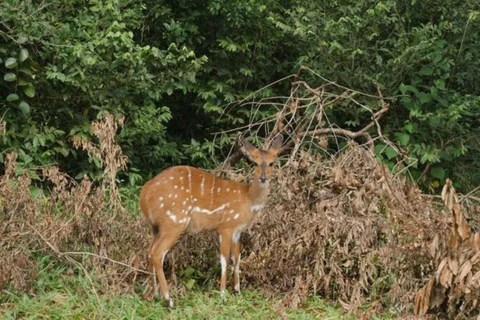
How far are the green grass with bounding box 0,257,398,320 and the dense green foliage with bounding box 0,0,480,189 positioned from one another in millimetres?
2015

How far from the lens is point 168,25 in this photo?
9883 mm

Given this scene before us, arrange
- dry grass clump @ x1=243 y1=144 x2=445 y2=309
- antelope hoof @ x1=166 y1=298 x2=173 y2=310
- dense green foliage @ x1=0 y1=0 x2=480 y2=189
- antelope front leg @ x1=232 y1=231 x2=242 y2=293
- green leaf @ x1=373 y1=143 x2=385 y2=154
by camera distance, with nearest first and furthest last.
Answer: antelope hoof @ x1=166 y1=298 x2=173 y2=310
dry grass clump @ x1=243 y1=144 x2=445 y2=309
antelope front leg @ x1=232 y1=231 x2=242 y2=293
dense green foliage @ x1=0 y1=0 x2=480 y2=189
green leaf @ x1=373 y1=143 x2=385 y2=154

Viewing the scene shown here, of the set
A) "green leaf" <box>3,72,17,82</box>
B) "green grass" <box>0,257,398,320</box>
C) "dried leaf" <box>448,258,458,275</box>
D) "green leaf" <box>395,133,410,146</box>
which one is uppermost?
"green leaf" <box>3,72,17,82</box>

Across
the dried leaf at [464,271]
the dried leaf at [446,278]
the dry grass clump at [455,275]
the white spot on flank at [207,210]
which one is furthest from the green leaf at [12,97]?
the dried leaf at [464,271]

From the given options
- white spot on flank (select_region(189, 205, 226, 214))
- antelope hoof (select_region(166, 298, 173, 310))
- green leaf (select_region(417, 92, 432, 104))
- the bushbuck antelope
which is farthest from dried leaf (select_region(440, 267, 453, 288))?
green leaf (select_region(417, 92, 432, 104))

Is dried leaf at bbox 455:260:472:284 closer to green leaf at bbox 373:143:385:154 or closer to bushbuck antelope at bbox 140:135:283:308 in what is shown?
bushbuck antelope at bbox 140:135:283:308

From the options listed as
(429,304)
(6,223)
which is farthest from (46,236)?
(429,304)

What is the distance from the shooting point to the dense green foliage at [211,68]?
28.6 ft

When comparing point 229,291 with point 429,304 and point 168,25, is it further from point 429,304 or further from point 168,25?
point 168,25

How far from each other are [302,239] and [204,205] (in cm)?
78

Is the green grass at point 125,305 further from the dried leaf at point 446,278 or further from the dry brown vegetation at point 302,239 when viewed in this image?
the dried leaf at point 446,278

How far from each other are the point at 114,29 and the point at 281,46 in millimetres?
2382

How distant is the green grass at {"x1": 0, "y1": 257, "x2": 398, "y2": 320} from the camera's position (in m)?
6.38

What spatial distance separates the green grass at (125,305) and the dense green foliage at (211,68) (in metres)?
2.02
